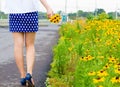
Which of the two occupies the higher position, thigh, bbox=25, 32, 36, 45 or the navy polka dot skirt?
the navy polka dot skirt

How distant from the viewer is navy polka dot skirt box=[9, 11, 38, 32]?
5734mm

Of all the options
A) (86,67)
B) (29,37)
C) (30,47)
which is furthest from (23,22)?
(86,67)

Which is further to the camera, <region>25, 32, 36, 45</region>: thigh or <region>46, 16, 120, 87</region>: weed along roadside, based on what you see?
<region>25, 32, 36, 45</region>: thigh

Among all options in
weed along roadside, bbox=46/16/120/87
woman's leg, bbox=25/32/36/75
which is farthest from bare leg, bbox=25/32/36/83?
weed along roadside, bbox=46/16/120/87

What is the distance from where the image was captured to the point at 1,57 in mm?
9914

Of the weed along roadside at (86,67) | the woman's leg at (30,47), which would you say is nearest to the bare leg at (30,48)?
the woman's leg at (30,47)

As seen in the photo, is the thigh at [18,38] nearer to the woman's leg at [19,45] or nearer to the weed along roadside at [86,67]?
the woman's leg at [19,45]

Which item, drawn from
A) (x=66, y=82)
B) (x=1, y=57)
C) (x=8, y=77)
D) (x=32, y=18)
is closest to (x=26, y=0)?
(x=32, y=18)

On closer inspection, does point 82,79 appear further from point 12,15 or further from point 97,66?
point 12,15

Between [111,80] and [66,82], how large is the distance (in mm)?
1801

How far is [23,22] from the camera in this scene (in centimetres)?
577

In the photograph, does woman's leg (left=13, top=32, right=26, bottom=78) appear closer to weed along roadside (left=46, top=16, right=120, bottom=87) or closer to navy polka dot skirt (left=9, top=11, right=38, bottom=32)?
navy polka dot skirt (left=9, top=11, right=38, bottom=32)

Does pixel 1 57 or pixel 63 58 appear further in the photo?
pixel 1 57

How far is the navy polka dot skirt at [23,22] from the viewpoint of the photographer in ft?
18.8
